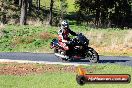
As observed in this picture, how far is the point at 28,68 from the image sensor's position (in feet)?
65.8

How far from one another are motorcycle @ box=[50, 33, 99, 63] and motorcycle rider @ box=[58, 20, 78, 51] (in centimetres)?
18

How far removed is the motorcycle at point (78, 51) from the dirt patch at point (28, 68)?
204cm

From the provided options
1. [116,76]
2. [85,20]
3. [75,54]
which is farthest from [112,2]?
[116,76]

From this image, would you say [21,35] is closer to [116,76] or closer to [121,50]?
[121,50]

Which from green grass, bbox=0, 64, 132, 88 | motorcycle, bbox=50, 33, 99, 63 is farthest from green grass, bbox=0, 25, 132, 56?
green grass, bbox=0, 64, 132, 88

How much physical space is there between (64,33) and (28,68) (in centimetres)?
342

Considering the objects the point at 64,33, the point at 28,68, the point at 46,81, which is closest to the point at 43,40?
the point at 64,33

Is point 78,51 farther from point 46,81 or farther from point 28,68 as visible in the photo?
point 46,81

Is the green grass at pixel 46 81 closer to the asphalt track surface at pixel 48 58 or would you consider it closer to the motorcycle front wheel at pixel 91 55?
the motorcycle front wheel at pixel 91 55

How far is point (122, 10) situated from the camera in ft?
222

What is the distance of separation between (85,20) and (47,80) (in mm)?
54706

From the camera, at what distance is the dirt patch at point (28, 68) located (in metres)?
19.0

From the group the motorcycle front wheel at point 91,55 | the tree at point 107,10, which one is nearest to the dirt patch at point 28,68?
the motorcycle front wheel at point 91,55

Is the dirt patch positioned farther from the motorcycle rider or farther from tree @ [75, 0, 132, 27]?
tree @ [75, 0, 132, 27]
